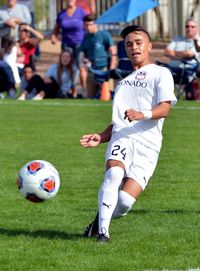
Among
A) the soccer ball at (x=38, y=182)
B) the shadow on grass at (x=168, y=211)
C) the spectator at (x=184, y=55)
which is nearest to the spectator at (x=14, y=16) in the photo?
the spectator at (x=184, y=55)

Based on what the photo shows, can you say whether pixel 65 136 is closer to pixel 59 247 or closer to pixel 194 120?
pixel 194 120

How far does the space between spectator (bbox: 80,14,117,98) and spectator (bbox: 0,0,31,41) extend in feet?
7.15

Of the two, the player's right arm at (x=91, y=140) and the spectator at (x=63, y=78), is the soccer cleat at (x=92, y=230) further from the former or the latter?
the spectator at (x=63, y=78)

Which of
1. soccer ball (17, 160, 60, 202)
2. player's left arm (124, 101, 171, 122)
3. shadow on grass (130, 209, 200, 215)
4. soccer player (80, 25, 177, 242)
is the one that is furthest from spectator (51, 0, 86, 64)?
player's left arm (124, 101, 171, 122)

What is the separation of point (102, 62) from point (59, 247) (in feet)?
54.9

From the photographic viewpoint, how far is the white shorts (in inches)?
338

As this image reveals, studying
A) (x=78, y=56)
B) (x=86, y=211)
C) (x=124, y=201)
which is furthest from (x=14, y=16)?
(x=124, y=201)

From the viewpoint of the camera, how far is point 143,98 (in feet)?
28.3

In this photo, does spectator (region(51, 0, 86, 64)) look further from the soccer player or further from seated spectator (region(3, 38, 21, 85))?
the soccer player

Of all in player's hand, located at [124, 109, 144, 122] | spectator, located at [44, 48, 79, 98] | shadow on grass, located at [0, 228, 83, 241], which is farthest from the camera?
spectator, located at [44, 48, 79, 98]

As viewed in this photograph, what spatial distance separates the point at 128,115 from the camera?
820 centimetres

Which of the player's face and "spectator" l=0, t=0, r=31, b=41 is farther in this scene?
"spectator" l=0, t=0, r=31, b=41

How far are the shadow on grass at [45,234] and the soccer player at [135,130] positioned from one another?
18cm

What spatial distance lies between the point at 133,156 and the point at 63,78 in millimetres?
15716
